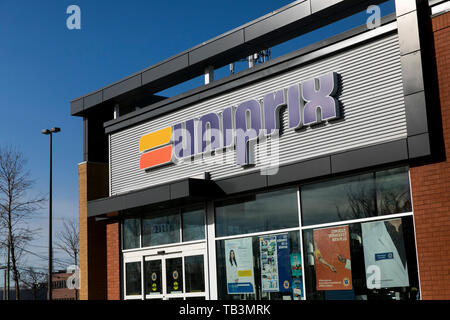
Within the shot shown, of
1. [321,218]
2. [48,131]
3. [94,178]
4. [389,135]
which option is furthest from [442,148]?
[48,131]

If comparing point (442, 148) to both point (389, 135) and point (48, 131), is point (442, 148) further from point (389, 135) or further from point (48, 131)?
point (48, 131)

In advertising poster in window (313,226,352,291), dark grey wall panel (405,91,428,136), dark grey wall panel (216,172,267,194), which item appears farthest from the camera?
dark grey wall panel (216,172,267,194)

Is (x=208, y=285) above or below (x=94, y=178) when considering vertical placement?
below

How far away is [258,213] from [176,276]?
3678 millimetres

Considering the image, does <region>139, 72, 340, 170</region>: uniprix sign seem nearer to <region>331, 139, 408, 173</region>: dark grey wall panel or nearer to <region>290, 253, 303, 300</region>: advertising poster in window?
<region>331, 139, 408, 173</region>: dark grey wall panel

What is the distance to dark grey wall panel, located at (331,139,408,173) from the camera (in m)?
11.8

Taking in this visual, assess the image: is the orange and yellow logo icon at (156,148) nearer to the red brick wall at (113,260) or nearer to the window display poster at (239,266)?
the red brick wall at (113,260)

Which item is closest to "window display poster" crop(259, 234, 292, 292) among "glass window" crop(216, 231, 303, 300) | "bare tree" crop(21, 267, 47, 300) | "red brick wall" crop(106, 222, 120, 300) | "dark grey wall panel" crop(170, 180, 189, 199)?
"glass window" crop(216, 231, 303, 300)

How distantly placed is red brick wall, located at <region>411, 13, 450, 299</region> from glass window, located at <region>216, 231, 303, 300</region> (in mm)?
3169

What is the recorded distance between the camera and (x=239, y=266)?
15.0 metres

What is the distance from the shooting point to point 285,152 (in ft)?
47.0

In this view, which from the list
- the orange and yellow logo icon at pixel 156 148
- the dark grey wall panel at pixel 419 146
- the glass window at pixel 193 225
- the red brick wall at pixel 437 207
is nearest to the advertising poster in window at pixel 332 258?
the red brick wall at pixel 437 207

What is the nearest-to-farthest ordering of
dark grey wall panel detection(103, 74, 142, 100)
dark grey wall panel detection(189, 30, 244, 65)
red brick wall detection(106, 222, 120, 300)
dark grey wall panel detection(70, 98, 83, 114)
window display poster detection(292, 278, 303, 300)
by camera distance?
window display poster detection(292, 278, 303, 300)
dark grey wall panel detection(189, 30, 244, 65)
red brick wall detection(106, 222, 120, 300)
dark grey wall panel detection(103, 74, 142, 100)
dark grey wall panel detection(70, 98, 83, 114)

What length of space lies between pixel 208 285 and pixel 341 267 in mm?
4314
